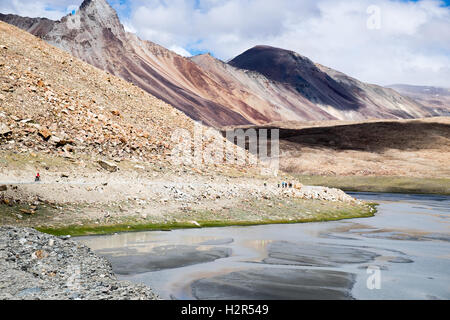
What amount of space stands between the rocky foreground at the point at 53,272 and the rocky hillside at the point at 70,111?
68.1 feet

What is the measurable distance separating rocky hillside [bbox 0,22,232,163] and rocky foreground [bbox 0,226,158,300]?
817 inches

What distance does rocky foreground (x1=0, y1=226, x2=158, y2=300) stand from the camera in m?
16.2

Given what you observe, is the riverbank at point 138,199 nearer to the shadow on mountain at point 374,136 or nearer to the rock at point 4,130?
the rock at point 4,130

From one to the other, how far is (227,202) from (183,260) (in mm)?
19794

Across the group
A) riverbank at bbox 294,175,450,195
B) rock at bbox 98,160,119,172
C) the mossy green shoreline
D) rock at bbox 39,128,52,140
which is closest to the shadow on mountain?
riverbank at bbox 294,175,450,195

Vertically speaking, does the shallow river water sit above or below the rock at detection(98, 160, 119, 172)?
below

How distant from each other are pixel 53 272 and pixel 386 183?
95.5m

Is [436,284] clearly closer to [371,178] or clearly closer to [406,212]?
[406,212]

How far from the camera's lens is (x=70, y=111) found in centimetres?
5109

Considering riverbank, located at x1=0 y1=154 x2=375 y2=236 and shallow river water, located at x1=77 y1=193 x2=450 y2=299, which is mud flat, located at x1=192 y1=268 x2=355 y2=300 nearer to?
shallow river water, located at x1=77 y1=193 x2=450 y2=299

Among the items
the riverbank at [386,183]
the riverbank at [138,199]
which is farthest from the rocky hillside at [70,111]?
the riverbank at [386,183]

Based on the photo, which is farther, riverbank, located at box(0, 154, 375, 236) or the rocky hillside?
the rocky hillside
